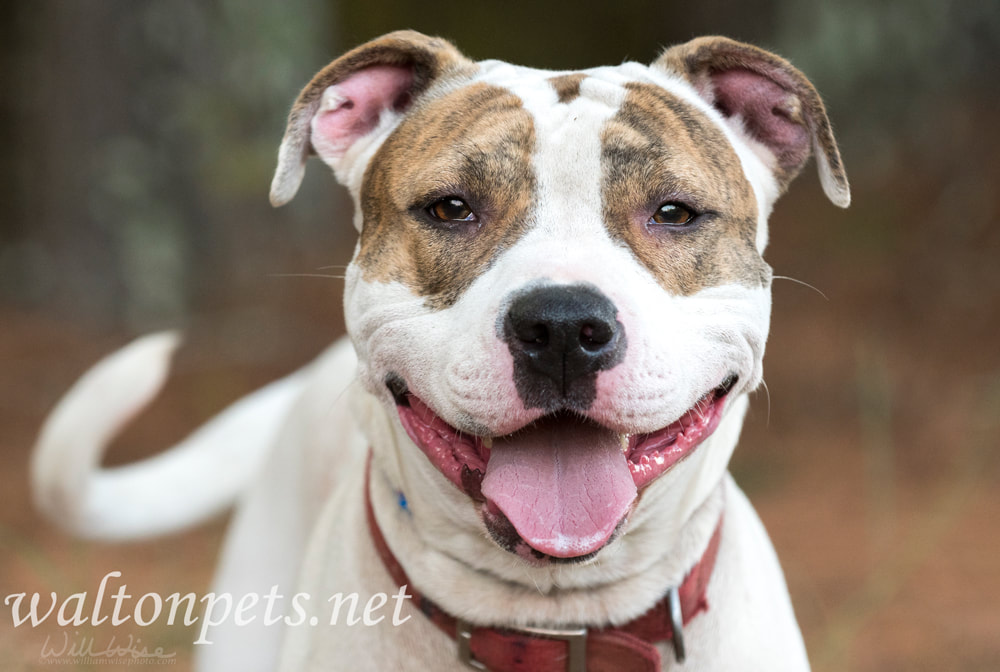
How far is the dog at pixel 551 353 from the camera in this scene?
206 centimetres

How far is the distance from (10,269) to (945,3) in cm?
642

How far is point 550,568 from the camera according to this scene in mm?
2295

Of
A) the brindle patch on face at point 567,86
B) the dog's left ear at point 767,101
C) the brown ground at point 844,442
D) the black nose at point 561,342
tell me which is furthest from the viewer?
the brown ground at point 844,442

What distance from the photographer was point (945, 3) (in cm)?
698

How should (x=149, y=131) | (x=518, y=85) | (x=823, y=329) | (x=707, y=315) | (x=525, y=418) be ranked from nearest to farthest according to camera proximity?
(x=525, y=418) < (x=707, y=315) < (x=518, y=85) < (x=149, y=131) < (x=823, y=329)

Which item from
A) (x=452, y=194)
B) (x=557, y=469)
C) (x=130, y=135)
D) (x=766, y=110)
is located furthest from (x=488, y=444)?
(x=130, y=135)

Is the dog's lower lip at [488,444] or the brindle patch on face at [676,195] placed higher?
the brindle patch on face at [676,195]

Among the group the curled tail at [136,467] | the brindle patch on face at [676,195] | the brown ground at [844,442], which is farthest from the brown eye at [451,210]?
the brown ground at [844,442]

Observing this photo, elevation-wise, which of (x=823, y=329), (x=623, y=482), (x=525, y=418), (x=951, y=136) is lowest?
(x=823, y=329)

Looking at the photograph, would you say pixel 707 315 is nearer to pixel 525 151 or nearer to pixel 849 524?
pixel 525 151

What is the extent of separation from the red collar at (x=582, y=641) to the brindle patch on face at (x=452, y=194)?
0.69 metres

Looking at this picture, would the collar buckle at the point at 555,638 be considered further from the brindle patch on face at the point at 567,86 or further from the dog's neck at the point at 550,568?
the brindle patch on face at the point at 567,86

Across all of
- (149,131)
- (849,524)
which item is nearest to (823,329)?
(849,524)

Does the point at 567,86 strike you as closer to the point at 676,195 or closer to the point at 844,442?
the point at 676,195
